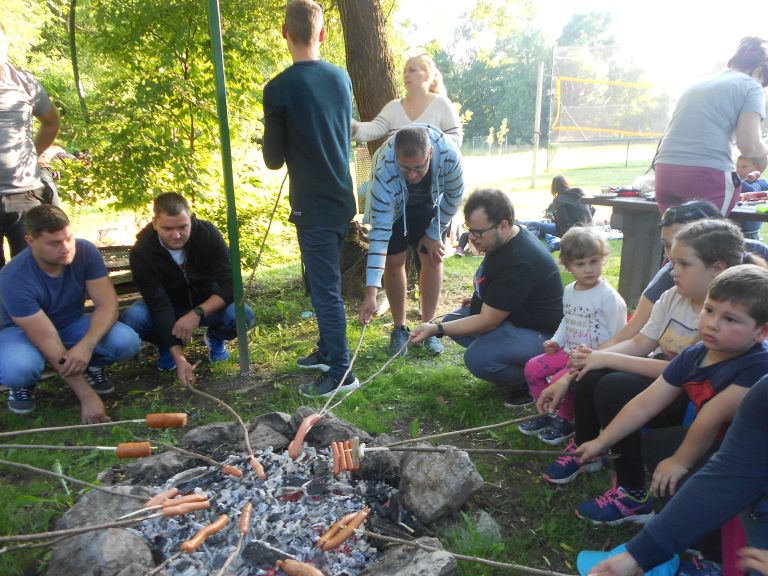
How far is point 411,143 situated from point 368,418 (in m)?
1.56

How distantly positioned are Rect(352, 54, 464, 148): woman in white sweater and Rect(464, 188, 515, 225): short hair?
119cm

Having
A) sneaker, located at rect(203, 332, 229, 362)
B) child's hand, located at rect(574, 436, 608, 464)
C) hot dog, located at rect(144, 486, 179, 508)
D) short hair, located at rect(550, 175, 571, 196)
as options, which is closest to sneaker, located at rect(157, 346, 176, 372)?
sneaker, located at rect(203, 332, 229, 362)

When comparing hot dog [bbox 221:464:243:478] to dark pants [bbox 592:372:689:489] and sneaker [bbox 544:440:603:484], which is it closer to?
sneaker [bbox 544:440:603:484]

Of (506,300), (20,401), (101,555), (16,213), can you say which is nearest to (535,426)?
(506,300)

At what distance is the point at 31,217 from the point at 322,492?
7.38 feet

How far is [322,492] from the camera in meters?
2.22

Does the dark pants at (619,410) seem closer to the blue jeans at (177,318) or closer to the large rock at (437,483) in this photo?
the large rock at (437,483)

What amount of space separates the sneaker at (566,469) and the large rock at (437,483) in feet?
1.44

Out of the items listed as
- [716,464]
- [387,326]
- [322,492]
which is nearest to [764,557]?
[716,464]

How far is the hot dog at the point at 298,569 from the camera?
174 cm

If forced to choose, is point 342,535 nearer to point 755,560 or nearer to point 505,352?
point 755,560

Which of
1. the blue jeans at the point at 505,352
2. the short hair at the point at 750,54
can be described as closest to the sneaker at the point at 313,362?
the blue jeans at the point at 505,352

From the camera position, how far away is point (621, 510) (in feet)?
7.35

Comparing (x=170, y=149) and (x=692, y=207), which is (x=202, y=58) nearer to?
(x=170, y=149)
